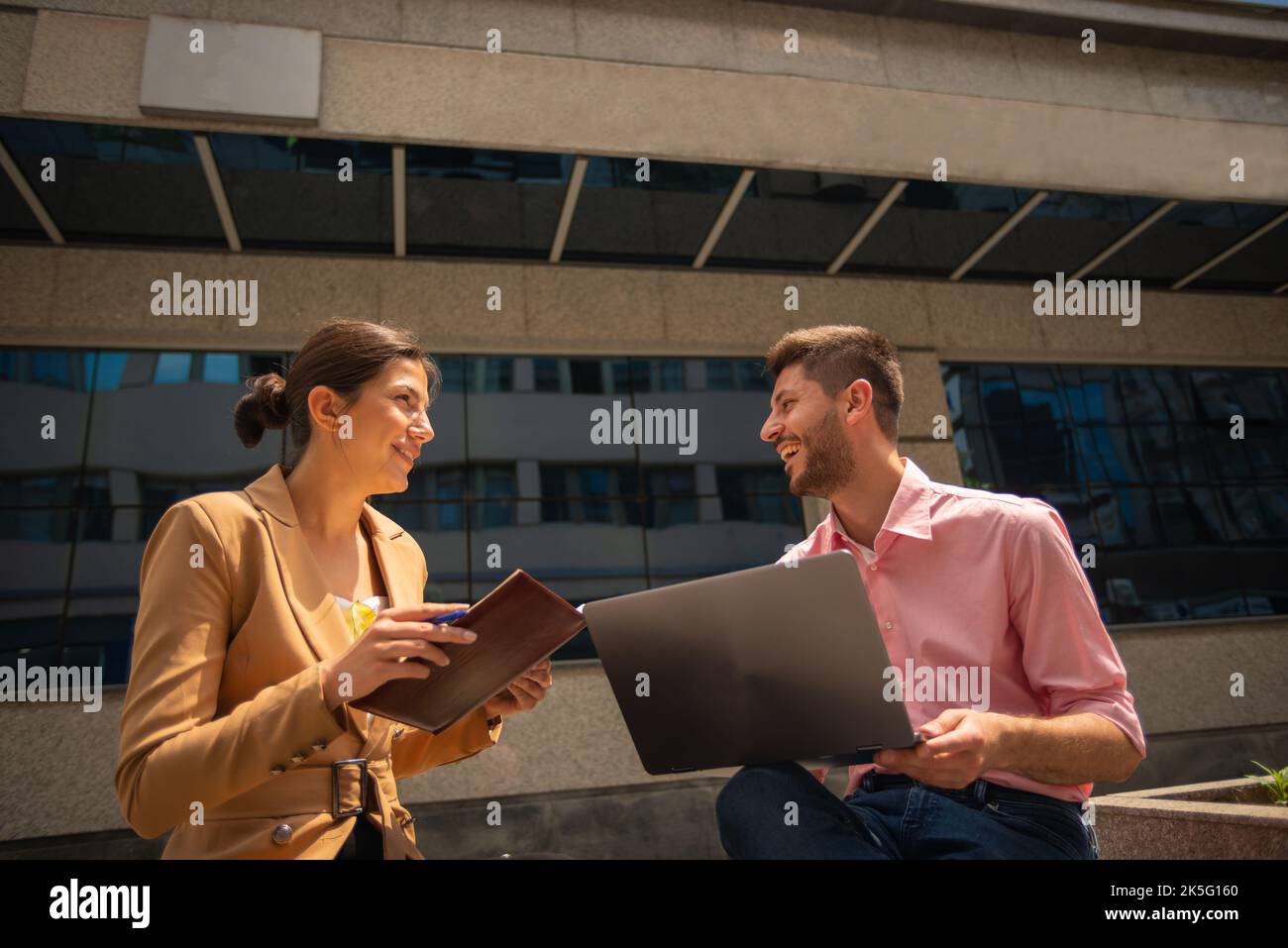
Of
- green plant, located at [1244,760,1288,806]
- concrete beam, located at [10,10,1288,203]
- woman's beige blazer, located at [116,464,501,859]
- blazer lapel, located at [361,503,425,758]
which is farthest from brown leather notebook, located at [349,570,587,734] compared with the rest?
concrete beam, located at [10,10,1288,203]

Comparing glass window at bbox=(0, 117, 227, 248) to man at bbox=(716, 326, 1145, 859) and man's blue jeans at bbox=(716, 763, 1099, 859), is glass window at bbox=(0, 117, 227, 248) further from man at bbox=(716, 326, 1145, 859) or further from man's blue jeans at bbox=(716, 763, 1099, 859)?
man's blue jeans at bbox=(716, 763, 1099, 859)

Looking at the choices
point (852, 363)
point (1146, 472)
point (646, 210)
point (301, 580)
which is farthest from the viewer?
point (1146, 472)

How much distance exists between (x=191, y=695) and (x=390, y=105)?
5486 mm

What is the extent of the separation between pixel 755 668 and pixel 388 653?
83 centimetres

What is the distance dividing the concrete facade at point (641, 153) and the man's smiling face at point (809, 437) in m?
4.16

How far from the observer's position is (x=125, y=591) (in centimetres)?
658

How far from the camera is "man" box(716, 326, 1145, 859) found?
6.32ft

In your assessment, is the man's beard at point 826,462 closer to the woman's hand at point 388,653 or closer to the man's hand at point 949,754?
the man's hand at point 949,754

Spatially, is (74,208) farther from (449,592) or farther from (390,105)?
(449,592)

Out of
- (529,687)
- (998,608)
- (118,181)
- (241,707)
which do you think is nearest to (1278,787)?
(998,608)

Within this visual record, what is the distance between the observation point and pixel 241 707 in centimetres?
198

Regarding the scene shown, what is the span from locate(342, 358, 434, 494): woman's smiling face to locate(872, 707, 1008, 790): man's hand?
166 centimetres

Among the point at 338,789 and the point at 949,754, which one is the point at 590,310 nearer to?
the point at 338,789

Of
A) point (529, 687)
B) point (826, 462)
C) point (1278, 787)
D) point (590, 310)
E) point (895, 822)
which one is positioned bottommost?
point (1278, 787)
